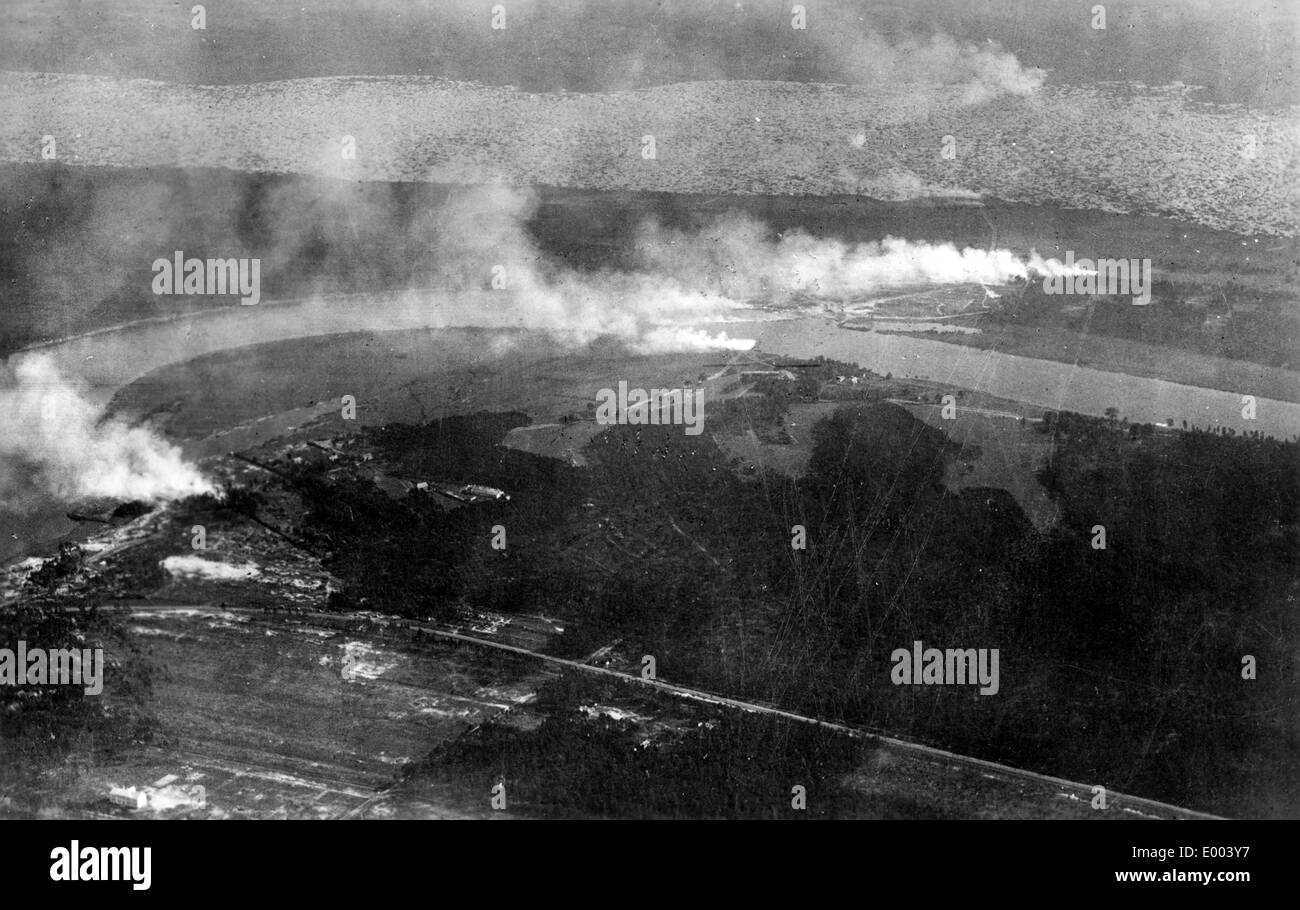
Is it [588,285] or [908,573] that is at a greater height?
[588,285]

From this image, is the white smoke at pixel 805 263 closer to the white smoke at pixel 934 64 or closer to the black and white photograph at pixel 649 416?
the black and white photograph at pixel 649 416

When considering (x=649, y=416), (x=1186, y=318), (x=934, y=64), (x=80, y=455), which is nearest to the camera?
(x=80, y=455)

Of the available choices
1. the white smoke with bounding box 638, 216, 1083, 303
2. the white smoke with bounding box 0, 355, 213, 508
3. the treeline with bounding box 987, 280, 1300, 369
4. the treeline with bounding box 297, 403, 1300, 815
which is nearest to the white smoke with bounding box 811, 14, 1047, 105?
the white smoke with bounding box 638, 216, 1083, 303

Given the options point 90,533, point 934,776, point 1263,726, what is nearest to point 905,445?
point 934,776

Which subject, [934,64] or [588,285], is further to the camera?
[934,64]

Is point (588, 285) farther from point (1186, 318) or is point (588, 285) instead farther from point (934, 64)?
point (1186, 318)

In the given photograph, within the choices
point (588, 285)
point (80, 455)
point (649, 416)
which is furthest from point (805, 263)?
point (80, 455)
